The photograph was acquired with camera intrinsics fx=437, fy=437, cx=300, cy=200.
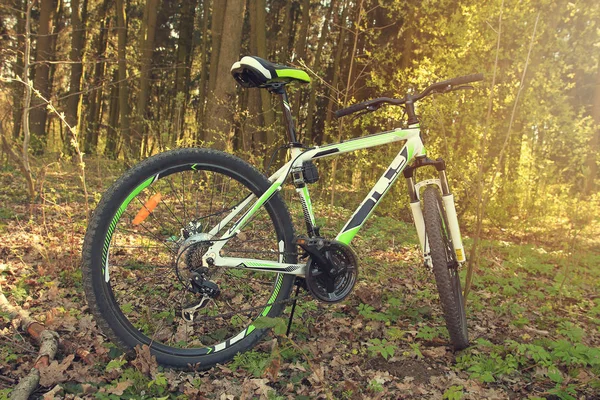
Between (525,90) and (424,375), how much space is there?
5354 millimetres

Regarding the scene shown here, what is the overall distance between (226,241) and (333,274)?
681mm

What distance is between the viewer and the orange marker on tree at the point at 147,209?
2289 mm

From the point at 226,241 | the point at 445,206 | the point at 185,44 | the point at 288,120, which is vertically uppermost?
the point at 185,44

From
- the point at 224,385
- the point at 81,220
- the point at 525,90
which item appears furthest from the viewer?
the point at 525,90

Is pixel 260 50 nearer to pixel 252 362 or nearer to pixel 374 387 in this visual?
pixel 252 362

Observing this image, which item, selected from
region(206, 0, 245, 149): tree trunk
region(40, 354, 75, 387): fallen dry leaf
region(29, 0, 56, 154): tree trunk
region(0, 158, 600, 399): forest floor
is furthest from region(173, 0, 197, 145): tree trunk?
region(40, 354, 75, 387): fallen dry leaf

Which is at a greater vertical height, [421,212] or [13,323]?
[421,212]

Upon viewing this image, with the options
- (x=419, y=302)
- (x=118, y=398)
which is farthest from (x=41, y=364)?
(x=419, y=302)

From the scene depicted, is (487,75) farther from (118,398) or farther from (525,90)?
(118,398)

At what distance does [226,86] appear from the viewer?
22.7ft

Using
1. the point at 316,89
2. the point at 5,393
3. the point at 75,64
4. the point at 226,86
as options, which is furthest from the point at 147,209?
the point at 75,64

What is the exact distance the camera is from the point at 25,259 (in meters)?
3.62

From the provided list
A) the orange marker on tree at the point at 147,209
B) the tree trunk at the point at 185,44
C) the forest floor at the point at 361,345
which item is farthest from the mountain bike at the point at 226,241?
the tree trunk at the point at 185,44

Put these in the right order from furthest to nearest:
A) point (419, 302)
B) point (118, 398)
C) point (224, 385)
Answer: point (419, 302) → point (224, 385) → point (118, 398)
